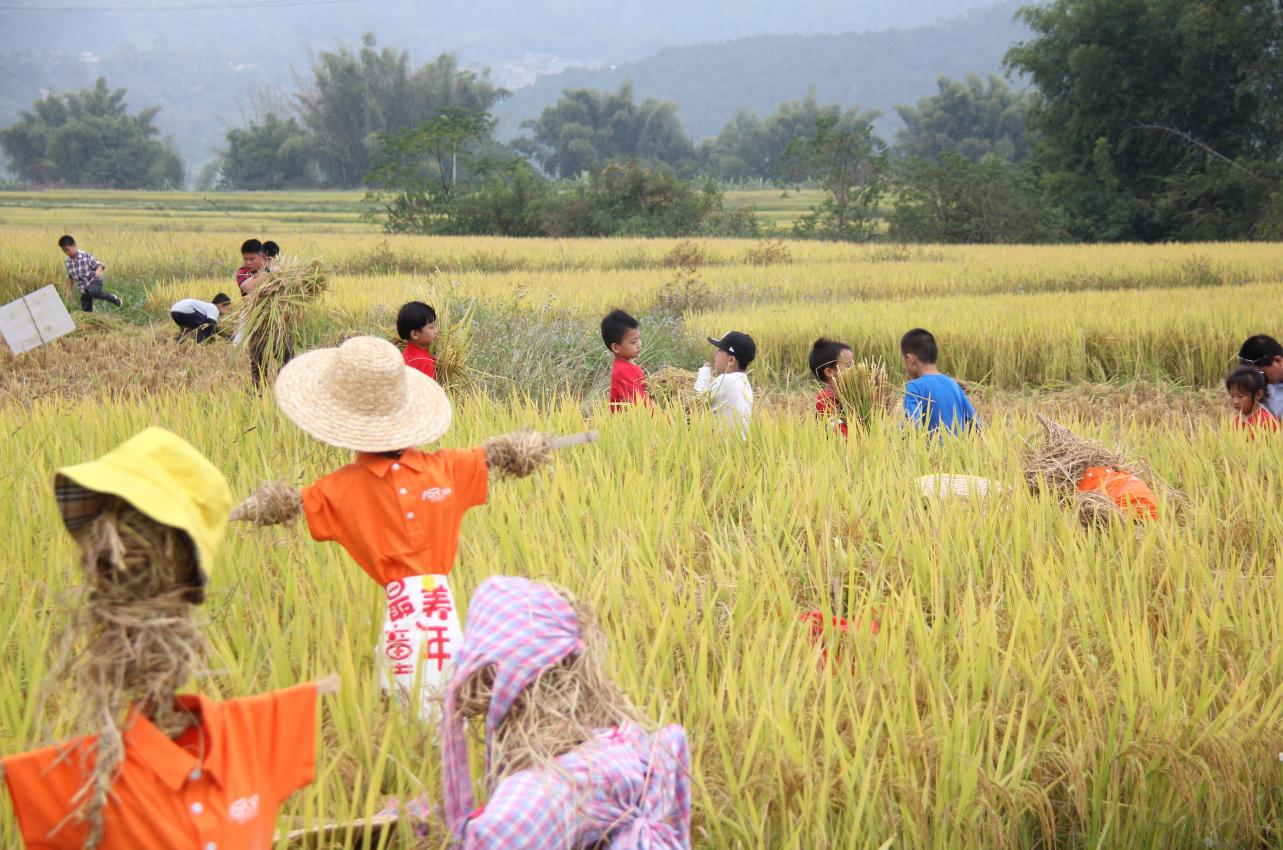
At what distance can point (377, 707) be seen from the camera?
7.27ft

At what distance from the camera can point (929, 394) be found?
16.9 ft

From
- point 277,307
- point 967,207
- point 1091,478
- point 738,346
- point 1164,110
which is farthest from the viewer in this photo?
point 1164,110

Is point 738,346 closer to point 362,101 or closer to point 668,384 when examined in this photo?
point 668,384

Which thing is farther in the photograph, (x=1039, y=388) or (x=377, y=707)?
(x=1039, y=388)

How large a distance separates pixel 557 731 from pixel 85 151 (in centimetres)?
7058

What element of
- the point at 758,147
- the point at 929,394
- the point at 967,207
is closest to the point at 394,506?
the point at 929,394

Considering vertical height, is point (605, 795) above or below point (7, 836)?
above

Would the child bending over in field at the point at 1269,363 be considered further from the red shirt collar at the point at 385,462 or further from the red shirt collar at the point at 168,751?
the red shirt collar at the point at 168,751

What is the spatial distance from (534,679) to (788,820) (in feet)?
2.42

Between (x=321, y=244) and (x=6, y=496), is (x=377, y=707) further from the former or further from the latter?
(x=321, y=244)

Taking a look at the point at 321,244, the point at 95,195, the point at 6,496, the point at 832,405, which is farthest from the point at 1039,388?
the point at 95,195

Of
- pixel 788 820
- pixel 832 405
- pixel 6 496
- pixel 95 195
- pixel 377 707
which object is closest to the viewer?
pixel 788 820

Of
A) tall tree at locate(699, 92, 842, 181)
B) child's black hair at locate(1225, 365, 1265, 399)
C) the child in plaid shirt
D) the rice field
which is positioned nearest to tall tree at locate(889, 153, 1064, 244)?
the child in plaid shirt

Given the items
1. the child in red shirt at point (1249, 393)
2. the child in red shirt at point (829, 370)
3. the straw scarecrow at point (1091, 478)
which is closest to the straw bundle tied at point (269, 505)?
the straw scarecrow at point (1091, 478)
